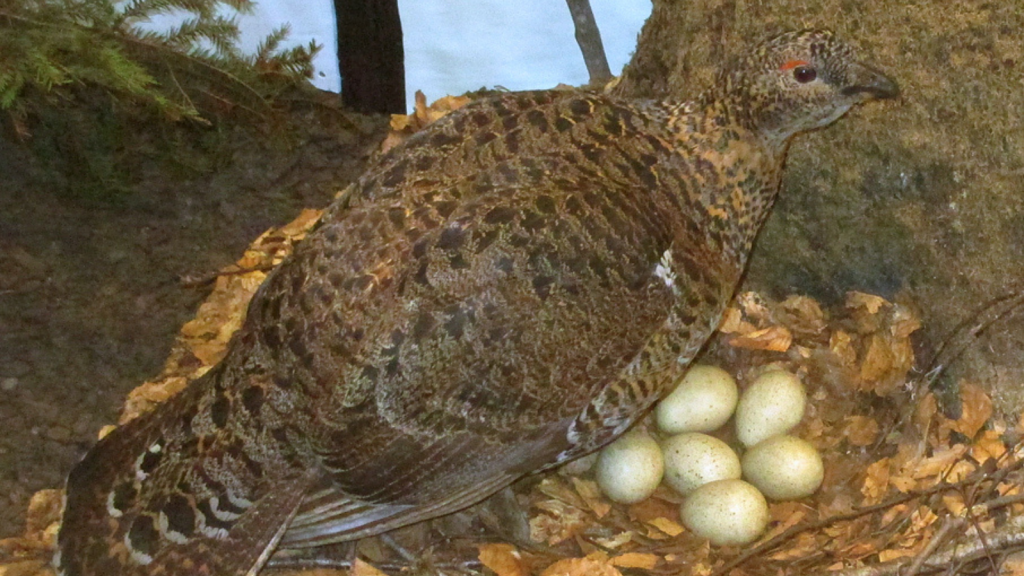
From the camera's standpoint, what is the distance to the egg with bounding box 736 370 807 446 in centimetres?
272

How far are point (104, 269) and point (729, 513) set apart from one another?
2.38m

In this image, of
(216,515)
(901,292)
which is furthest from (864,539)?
(216,515)

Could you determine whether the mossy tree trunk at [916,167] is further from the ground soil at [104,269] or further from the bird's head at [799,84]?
the ground soil at [104,269]

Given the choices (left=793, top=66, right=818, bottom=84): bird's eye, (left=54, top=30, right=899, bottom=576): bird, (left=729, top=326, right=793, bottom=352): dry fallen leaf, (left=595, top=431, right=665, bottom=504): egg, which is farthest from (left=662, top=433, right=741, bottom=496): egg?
(left=793, top=66, right=818, bottom=84): bird's eye

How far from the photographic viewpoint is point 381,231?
2.12m

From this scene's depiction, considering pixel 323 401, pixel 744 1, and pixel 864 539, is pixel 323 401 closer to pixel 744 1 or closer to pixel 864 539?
pixel 864 539

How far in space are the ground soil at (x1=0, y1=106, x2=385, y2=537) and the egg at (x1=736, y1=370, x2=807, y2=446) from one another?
2029 mm

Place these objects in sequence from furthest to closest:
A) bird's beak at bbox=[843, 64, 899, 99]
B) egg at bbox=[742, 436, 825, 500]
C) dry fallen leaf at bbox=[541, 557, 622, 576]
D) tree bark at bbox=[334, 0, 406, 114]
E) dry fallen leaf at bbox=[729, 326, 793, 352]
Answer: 1. tree bark at bbox=[334, 0, 406, 114]
2. dry fallen leaf at bbox=[729, 326, 793, 352]
3. egg at bbox=[742, 436, 825, 500]
4. dry fallen leaf at bbox=[541, 557, 622, 576]
5. bird's beak at bbox=[843, 64, 899, 99]

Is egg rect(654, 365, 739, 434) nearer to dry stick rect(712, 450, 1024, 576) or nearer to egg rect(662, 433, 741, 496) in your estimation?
egg rect(662, 433, 741, 496)

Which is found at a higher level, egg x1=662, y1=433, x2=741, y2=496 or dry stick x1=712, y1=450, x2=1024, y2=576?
egg x1=662, y1=433, x2=741, y2=496

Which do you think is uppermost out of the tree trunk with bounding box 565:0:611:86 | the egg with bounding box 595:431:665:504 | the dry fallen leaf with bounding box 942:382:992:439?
the tree trunk with bounding box 565:0:611:86

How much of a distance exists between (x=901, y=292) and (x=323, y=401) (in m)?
1.94

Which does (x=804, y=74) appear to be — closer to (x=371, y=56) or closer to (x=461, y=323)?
(x=461, y=323)

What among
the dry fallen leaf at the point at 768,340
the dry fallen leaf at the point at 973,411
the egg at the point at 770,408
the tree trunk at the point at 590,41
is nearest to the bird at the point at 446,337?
the egg at the point at 770,408
